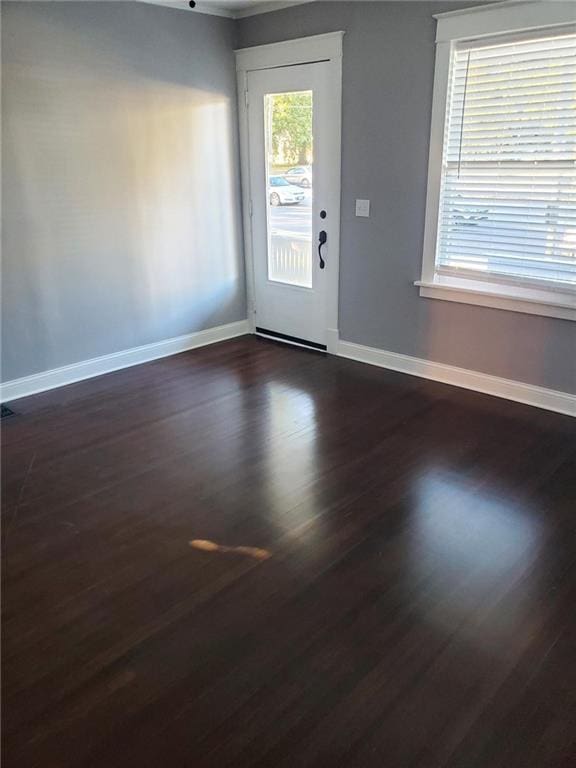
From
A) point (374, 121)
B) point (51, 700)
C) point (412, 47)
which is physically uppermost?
point (412, 47)

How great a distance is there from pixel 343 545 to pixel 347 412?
1.38 metres

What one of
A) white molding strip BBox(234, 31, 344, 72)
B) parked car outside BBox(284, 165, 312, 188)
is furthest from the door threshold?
white molding strip BBox(234, 31, 344, 72)

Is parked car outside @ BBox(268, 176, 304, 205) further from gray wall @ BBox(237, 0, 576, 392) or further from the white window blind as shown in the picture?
the white window blind

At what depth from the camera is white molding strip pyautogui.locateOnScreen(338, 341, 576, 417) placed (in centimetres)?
364

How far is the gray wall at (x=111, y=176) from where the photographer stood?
3.70 meters

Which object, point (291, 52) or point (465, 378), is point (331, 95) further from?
point (465, 378)

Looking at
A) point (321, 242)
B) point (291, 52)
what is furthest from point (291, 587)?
point (291, 52)

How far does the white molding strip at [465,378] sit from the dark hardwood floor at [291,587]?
156 millimetres

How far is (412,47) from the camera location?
12.1 feet

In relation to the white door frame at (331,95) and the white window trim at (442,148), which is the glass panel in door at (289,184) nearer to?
the white door frame at (331,95)

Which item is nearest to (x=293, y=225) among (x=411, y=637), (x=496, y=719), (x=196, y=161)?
(x=196, y=161)

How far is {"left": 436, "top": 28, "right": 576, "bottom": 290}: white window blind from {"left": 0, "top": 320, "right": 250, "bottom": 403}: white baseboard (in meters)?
2.25

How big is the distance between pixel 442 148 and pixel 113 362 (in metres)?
2.87

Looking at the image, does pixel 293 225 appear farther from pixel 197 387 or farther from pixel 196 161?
pixel 197 387
